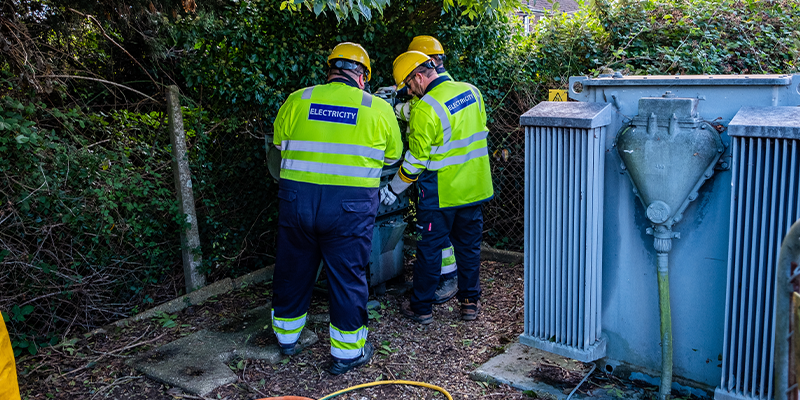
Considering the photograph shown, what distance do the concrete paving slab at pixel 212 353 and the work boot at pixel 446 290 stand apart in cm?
109

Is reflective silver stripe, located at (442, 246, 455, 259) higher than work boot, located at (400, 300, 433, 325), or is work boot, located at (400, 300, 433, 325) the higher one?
reflective silver stripe, located at (442, 246, 455, 259)

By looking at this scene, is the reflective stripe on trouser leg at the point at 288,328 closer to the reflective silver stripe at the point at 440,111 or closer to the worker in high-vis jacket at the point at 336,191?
the worker in high-vis jacket at the point at 336,191

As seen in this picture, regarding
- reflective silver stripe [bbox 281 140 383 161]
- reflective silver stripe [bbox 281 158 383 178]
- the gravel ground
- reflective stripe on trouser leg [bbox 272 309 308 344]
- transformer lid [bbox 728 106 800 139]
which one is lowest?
the gravel ground

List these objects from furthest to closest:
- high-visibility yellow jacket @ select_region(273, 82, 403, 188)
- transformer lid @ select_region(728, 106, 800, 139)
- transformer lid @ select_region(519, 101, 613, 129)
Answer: high-visibility yellow jacket @ select_region(273, 82, 403, 188)
transformer lid @ select_region(519, 101, 613, 129)
transformer lid @ select_region(728, 106, 800, 139)

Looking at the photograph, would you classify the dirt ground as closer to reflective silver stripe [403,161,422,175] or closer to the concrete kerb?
the concrete kerb

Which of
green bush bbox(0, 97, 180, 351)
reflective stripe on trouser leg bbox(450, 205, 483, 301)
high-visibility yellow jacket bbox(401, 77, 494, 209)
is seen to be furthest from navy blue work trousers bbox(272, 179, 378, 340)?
green bush bbox(0, 97, 180, 351)

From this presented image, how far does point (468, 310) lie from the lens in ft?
15.0

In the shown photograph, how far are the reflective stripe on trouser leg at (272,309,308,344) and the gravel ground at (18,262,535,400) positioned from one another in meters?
0.15

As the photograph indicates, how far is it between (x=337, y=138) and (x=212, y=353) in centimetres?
162

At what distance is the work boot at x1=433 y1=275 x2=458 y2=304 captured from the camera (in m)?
4.81

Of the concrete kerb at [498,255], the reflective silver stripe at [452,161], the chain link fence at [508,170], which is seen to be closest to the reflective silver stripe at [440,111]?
the reflective silver stripe at [452,161]

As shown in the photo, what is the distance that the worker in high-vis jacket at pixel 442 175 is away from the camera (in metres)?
4.14

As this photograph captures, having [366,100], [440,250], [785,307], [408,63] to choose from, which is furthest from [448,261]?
[785,307]

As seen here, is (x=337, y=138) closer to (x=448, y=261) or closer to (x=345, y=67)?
(x=345, y=67)
